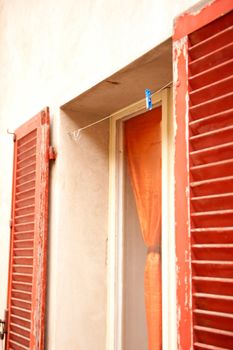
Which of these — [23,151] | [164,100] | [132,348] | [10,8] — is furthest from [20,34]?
[132,348]

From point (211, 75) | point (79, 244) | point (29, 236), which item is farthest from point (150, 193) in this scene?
point (211, 75)

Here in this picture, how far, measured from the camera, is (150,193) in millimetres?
2135

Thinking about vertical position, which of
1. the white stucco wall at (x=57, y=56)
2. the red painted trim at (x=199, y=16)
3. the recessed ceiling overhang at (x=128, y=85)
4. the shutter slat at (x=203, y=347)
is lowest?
the shutter slat at (x=203, y=347)

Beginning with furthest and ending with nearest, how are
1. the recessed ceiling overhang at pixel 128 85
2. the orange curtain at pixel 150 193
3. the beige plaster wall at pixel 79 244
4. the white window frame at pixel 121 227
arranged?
the beige plaster wall at pixel 79 244, the orange curtain at pixel 150 193, the white window frame at pixel 121 227, the recessed ceiling overhang at pixel 128 85

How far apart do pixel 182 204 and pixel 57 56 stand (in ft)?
4.19

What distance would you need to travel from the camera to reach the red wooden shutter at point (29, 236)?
2182 millimetres

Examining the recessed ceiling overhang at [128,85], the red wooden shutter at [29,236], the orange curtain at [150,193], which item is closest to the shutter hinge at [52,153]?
the red wooden shutter at [29,236]

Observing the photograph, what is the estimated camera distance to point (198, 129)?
1.37 m

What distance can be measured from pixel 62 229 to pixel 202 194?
3.35 ft

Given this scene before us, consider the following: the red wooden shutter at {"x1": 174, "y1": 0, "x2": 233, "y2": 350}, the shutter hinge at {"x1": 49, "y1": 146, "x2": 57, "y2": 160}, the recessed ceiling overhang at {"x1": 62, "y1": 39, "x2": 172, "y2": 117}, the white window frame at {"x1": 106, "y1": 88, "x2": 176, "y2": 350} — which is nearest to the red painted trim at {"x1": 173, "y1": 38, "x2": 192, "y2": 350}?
the red wooden shutter at {"x1": 174, "y1": 0, "x2": 233, "y2": 350}

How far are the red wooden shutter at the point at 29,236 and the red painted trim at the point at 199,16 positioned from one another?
3.25 ft

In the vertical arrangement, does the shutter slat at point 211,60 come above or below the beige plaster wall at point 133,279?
above

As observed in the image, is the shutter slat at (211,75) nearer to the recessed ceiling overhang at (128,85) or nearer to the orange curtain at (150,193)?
the recessed ceiling overhang at (128,85)

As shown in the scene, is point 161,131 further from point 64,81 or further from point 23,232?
point 23,232
